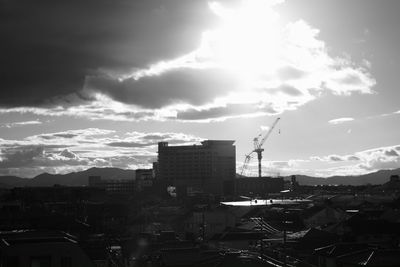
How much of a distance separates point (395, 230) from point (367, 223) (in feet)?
8.50

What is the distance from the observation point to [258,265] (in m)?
26.9

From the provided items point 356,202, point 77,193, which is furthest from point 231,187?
point 356,202

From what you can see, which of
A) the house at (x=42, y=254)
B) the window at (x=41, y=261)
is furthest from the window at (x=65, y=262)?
the window at (x=41, y=261)

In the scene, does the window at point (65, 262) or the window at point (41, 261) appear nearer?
the window at point (41, 261)

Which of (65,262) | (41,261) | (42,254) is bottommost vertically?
(65,262)

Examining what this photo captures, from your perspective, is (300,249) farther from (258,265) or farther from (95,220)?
(95,220)

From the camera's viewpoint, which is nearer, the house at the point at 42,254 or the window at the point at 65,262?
the house at the point at 42,254

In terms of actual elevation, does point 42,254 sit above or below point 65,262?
above

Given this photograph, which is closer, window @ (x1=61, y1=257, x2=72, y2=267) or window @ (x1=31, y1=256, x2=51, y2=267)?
window @ (x1=31, y1=256, x2=51, y2=267)

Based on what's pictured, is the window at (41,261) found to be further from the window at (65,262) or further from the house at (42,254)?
the window at (65,262)

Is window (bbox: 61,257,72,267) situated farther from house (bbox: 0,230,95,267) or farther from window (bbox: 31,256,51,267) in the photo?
window (bbox: 31,256,51,267)

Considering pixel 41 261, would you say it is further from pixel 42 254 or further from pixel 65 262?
pixel 65 262

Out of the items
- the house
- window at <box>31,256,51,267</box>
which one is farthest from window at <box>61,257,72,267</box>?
window at <box>31,256,51,267</box>

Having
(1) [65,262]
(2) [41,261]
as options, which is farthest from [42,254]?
(1) [65,262]
